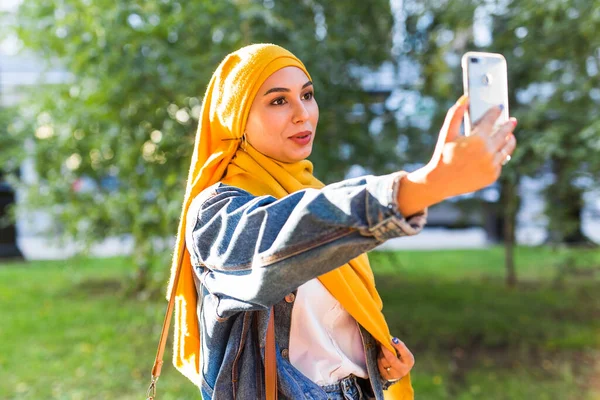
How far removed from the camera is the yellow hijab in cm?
144

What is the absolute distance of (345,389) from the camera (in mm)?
1495

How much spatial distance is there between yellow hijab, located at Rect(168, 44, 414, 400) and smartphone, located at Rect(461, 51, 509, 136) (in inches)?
21.1

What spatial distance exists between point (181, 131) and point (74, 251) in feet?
8.26

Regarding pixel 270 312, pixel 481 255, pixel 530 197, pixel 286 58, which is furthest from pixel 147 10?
pixel 481 255

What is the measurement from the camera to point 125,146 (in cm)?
486

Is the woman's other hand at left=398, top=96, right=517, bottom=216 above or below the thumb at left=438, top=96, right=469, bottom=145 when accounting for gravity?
below

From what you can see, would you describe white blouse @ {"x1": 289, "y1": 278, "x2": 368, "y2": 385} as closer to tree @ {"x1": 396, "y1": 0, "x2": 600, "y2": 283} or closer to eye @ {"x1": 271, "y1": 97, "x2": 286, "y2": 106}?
eye @ {"x1": 271, "y1": 97, "x2": 286, "y2": 106}

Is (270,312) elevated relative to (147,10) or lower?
lower

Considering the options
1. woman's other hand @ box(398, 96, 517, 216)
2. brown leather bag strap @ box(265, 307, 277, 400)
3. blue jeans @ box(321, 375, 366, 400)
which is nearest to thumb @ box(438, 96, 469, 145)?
woman's other hand @ box(398, 96, 517, 216)

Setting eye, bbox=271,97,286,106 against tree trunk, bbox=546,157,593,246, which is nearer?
eye, bbox=271,97,286,106

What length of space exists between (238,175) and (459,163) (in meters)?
0.64

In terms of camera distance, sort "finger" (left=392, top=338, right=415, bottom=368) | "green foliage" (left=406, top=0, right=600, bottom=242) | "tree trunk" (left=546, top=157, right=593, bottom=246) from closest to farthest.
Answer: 1. "finger" (left=392, top=338, right=415, bottom=368)
2. "green foliage" (left=406, top=0, right=600, bottom=242)
3. "tree trunk" (left=546, top=157, right=593, bottom=246)

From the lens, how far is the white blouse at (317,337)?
144 centimetres

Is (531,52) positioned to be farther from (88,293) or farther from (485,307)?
(88,293)
